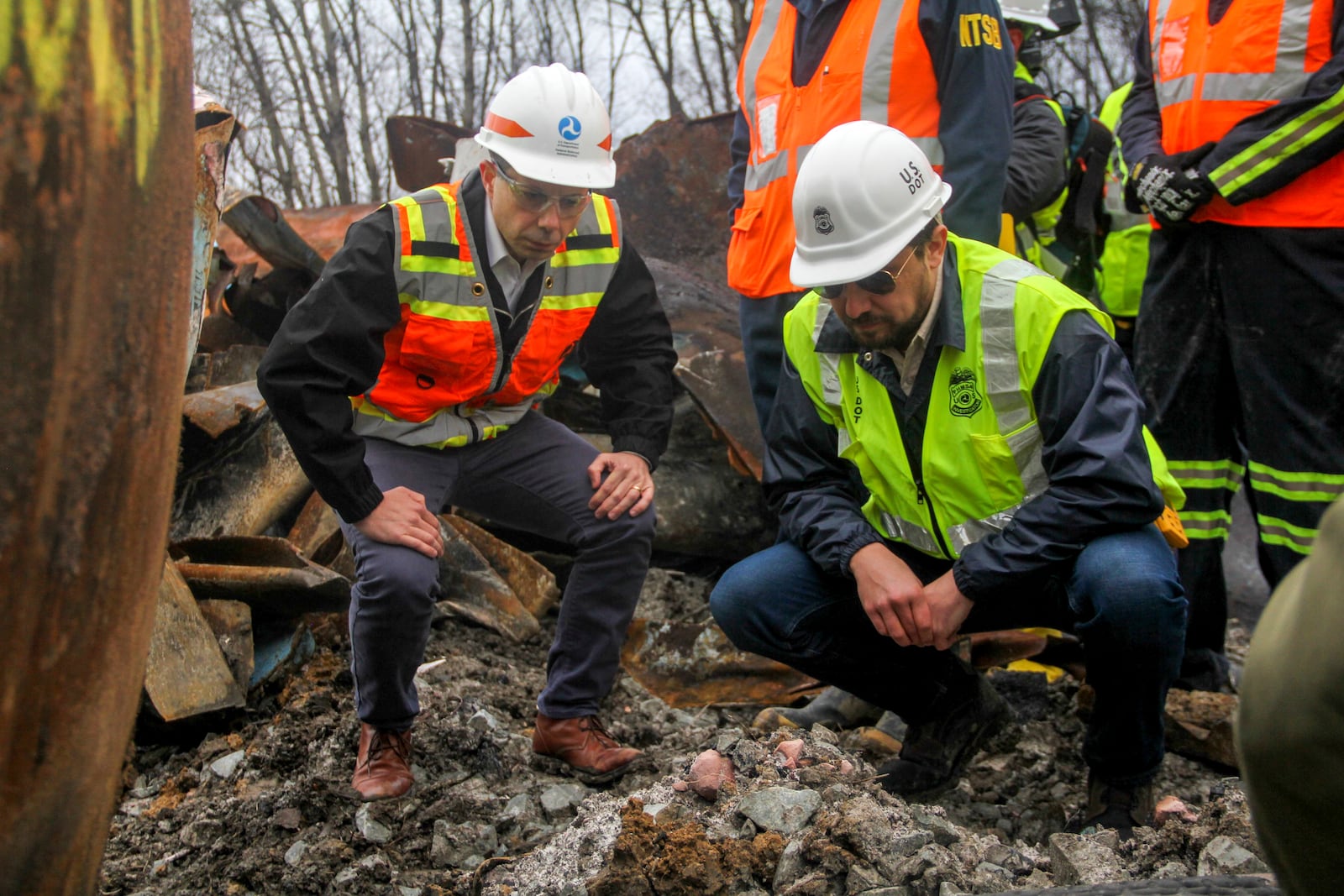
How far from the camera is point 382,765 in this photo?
2693 mm

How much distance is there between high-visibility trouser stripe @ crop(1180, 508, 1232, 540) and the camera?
336cm

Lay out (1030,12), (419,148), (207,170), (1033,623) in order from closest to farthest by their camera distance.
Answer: (1033,623) < (207,170) < (1030,12) < (419,148)

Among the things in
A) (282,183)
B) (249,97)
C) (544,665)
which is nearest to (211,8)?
(249,97)

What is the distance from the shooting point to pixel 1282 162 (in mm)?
2949

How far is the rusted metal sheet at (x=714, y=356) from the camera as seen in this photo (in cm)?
424

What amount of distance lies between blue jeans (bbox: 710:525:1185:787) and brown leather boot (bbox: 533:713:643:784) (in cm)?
44

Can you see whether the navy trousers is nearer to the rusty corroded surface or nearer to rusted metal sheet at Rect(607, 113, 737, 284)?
the rusty corroded surface

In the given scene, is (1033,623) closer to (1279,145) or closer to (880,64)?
(1279,145)

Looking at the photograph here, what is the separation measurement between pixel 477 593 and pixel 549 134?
5.56 feet

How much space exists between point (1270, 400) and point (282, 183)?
1144cm

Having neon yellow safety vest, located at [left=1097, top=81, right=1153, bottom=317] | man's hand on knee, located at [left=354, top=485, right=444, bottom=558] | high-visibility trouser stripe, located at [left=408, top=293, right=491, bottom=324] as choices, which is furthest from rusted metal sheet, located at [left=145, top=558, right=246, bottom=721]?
neon yellow safety vest, located at [left=1097, top=81, right=1153, bottom=317]

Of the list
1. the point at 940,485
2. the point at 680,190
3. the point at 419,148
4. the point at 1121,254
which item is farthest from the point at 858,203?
the point at 419,148

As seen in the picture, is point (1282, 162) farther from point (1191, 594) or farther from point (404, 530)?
point (404, 530)

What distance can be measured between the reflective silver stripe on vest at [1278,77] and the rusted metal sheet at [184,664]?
318 centimetres
